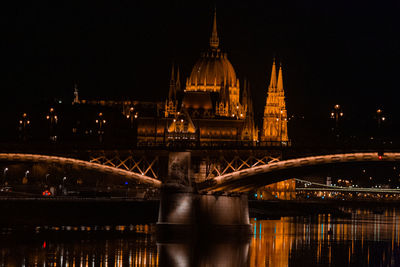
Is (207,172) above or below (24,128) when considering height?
below

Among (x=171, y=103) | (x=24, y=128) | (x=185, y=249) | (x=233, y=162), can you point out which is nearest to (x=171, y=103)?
(x=171, y=103)

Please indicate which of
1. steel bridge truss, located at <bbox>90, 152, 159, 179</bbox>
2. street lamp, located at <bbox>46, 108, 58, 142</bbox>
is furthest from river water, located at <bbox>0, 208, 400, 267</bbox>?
street lamp, located at <bbox>46, 108, 58, 142</bbox>

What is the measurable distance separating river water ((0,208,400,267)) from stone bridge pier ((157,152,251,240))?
1700 mm

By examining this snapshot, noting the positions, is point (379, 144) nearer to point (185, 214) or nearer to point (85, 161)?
point (185, 214)

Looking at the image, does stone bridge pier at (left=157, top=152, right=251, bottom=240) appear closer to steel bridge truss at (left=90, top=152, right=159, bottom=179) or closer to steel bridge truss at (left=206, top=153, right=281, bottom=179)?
steel bridge truss at (left=206, top=153, right=281, bottom=179)

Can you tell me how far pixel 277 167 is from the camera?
271ft

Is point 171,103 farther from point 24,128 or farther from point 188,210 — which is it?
point 188,210

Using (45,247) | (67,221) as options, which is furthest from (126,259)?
(67,221)

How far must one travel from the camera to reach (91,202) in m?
105

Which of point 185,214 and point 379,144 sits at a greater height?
point 379,144

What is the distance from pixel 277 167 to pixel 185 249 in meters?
10.8

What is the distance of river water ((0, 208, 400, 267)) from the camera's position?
69625 millimetres

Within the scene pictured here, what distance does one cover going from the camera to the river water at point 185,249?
69625 millimetres

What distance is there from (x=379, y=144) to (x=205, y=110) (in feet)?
370
